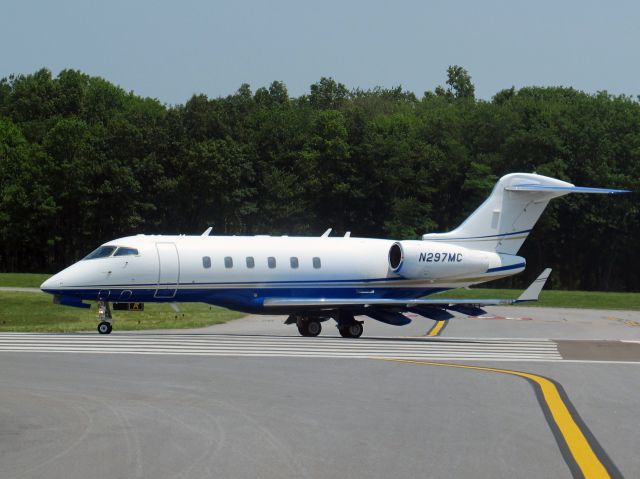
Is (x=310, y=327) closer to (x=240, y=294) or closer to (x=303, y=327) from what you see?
(x=303, y=327)

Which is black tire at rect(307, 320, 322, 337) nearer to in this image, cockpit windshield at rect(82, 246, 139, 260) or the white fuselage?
the white fuselage

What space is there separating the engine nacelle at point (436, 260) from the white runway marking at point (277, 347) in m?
3.88

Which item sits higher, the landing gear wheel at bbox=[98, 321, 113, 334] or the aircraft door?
the aircraft door

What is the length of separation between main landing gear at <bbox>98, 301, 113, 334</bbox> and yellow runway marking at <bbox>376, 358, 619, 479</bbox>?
12087 millimetres

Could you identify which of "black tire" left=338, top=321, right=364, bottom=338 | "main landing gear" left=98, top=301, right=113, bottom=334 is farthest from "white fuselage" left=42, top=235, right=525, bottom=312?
"black tire" left=338, top=321, right=364, bottom=338

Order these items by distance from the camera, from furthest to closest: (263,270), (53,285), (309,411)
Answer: (263,270)
(53,285)
(309,411)

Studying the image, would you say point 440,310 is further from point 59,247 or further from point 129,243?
point 59,247

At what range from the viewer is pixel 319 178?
273 feet

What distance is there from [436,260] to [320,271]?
10.5ft

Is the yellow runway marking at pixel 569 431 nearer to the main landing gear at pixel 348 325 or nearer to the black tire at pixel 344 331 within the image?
the main landing gear at pixel 348 325

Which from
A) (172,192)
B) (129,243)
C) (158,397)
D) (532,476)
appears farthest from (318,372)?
(172,192)

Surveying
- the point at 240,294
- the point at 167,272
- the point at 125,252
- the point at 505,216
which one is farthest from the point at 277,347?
the point at 505,216

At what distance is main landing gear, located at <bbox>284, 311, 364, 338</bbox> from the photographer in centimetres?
2919

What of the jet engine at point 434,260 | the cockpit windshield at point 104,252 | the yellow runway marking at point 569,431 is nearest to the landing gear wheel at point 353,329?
the jet engine at point 434,260
